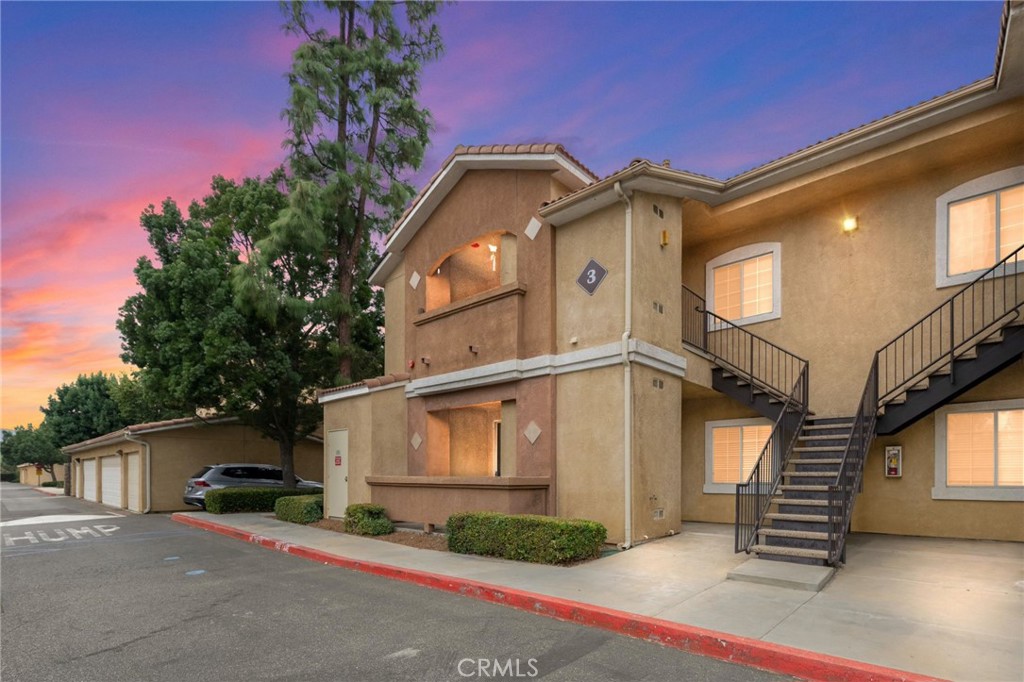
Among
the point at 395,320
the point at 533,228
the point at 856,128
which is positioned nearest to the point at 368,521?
the point at 395,320

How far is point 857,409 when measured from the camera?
31.0 ft

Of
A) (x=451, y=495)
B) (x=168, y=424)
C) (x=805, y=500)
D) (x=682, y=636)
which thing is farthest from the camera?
(x=168, y=424)

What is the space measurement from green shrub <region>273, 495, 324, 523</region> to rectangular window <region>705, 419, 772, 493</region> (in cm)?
986

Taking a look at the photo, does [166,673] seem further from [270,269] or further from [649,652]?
[270,269]

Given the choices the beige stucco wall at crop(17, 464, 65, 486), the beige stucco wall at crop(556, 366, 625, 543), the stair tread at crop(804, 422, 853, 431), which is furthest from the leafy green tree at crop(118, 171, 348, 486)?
the beige stucco wall at crop(17, 464, 65, 486)

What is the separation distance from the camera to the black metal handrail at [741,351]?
1120 centimetres

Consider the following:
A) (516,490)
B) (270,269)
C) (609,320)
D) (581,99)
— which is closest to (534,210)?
(609,320)

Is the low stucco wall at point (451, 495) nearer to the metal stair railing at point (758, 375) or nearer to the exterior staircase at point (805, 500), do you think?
the metal stair railing at point (758, 375)

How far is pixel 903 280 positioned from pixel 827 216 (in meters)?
1.85

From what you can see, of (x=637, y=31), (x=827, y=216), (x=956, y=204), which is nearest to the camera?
(x=956, y=204)

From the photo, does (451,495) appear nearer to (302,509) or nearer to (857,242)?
(302,509)

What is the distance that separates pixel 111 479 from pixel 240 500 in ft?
39.1

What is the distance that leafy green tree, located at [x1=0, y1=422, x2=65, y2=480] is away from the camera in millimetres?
54750

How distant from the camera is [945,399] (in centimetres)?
838
